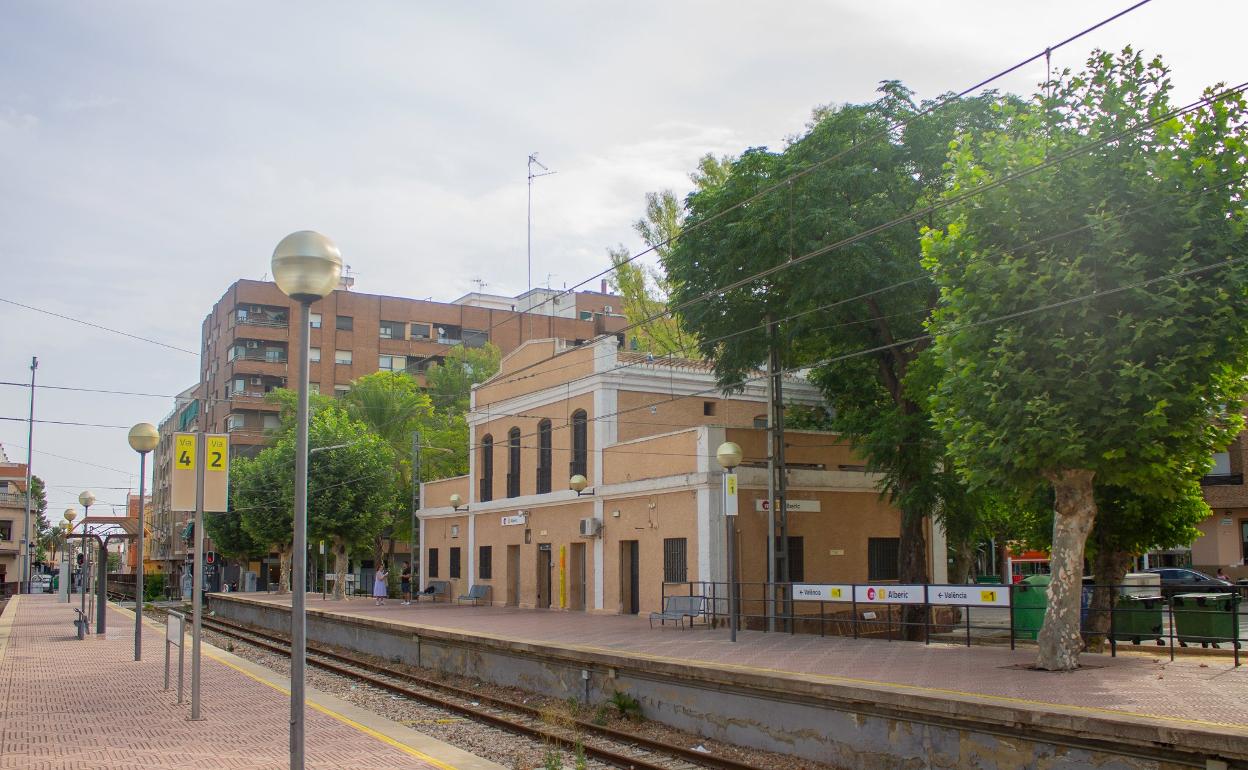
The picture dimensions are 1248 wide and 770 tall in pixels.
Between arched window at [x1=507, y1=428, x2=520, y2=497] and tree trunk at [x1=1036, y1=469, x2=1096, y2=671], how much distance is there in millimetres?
22371

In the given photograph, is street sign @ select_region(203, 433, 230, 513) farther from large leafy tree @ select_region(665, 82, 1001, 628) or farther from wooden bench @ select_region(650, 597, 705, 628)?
wooden bench @ select_region(650, 597, 705, 628)

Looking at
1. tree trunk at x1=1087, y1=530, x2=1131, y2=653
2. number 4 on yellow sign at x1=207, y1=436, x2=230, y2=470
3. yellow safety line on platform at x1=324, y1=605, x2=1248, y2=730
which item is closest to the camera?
yellow safety line on platform at x1=324, y1=605, x2=1248, y2=730

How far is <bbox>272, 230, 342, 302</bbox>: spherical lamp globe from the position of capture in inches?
272

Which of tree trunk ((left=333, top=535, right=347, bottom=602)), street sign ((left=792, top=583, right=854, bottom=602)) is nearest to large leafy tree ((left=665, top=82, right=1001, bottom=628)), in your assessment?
street sign ((left=792, top=583, right=854, bottom=602))

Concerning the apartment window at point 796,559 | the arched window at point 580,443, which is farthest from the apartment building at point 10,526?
the apartment window at point 796,559

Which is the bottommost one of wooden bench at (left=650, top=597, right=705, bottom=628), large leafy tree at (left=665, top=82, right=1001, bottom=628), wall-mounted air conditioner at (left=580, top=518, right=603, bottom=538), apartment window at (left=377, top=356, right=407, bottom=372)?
wooden bench at (left=650, top=597, right=705, bottom=628)

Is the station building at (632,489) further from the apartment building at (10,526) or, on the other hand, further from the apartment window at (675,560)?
the apartment building at (10,526)

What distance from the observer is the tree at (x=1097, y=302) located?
12.6m

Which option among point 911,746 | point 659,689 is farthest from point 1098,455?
point 659,689

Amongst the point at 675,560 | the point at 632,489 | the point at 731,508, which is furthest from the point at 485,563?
the point at 731,508

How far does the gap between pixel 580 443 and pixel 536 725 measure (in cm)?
1582

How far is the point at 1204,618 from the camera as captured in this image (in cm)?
1630

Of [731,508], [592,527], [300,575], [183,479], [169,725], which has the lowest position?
[169,725]

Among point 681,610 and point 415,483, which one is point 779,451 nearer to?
point 681,610
